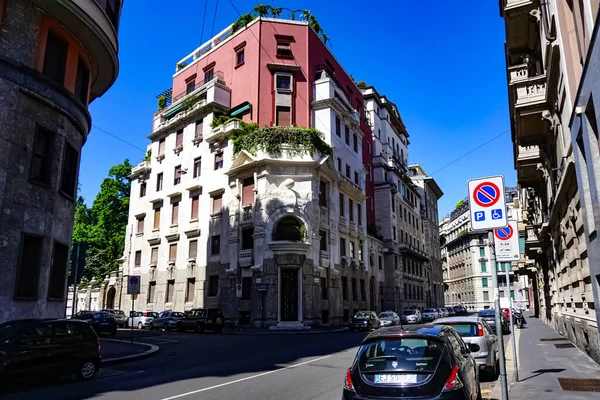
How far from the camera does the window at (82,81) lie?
17094mm

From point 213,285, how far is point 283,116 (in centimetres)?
1506

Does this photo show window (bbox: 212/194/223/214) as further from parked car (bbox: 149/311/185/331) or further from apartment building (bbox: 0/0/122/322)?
apartment building (bbox: 0/0/122/322)

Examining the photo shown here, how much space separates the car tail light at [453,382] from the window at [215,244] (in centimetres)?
3110

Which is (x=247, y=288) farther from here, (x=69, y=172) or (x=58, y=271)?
(x=69, y=172)

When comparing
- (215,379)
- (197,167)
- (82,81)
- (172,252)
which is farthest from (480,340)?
(172,252)

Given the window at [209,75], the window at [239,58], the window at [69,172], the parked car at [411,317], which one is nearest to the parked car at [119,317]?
the window at [209,75]

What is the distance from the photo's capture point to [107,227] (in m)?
51.7

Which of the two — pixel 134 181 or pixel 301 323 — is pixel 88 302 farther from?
pixel 301 323

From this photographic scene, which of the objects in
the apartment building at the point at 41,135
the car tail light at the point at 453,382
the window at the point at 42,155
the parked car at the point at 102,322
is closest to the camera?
the car tail light at the point at 453,382

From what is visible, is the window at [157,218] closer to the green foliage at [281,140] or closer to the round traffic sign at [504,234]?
the green foliage at [281,140]

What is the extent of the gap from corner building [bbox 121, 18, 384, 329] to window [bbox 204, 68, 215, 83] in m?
0.11

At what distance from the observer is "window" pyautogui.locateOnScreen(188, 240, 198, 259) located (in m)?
37.5

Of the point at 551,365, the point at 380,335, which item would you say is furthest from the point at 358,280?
the point at 380,335

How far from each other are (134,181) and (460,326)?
41.8m
